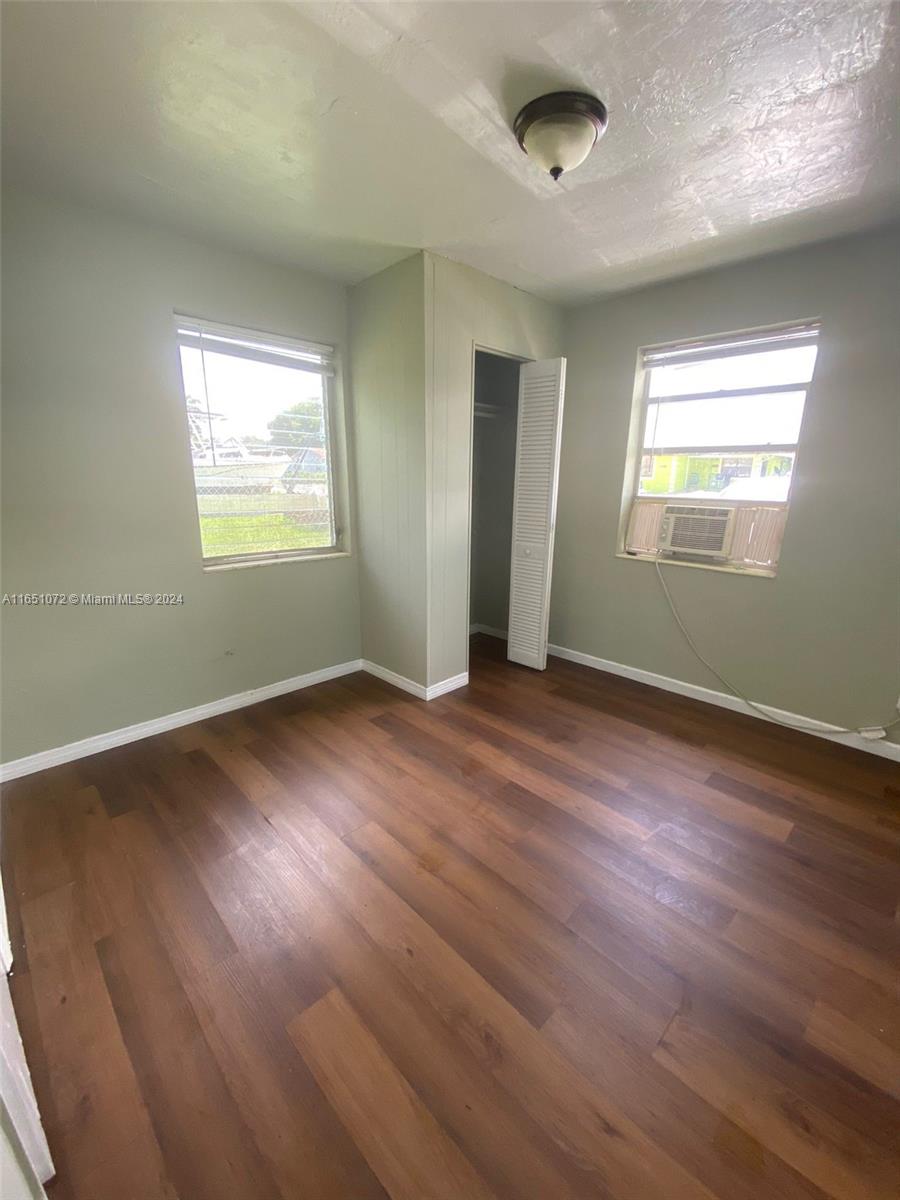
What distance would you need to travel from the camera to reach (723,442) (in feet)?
9.23

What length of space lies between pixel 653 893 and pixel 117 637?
2.71 m

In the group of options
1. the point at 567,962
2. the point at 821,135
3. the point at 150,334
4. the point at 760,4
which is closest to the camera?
the point at 760,4

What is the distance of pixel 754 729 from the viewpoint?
2697 millimetres

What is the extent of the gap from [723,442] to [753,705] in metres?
1.64

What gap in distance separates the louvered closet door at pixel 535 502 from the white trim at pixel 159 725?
1381 millimetres

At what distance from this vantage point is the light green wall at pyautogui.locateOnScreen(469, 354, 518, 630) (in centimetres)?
390

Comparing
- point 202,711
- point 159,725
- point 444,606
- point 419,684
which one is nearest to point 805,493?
point 444,606

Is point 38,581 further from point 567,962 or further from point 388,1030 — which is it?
point 567,962

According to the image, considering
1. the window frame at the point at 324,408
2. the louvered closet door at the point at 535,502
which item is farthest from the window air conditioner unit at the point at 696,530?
the window frame at the point at 324,408

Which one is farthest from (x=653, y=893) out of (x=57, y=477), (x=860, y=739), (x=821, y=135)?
(x=57, y=477)

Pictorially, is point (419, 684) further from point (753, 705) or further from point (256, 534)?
point (753, 705)

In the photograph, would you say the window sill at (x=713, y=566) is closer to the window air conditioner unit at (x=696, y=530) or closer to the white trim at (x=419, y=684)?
the window air conditioner unit at (x=696, y=530)

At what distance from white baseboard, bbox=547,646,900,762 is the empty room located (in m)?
0.02

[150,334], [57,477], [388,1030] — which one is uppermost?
[150,334]
